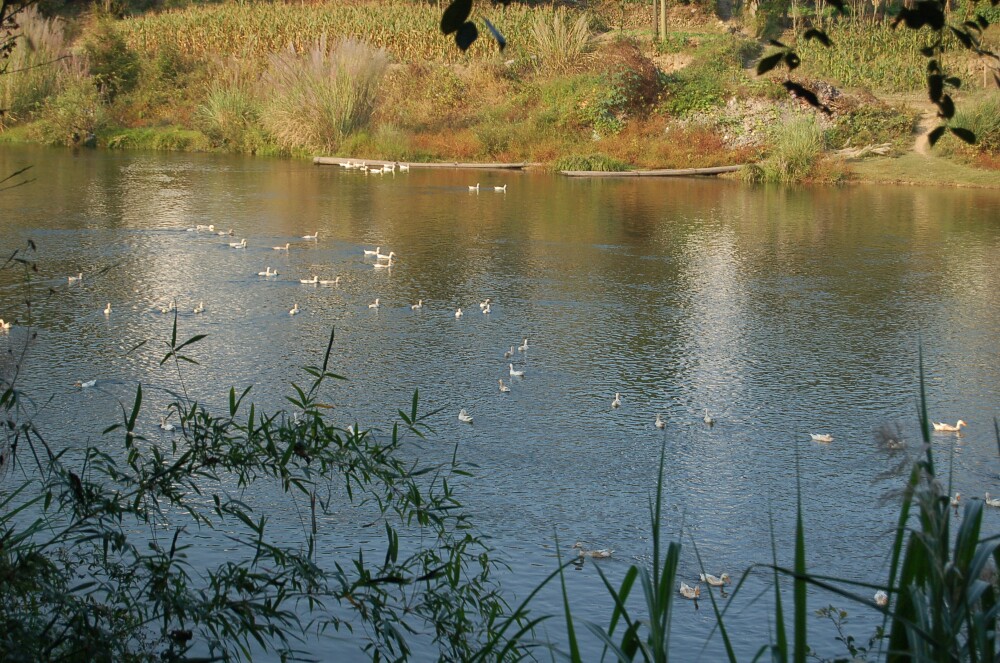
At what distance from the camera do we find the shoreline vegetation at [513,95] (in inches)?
894

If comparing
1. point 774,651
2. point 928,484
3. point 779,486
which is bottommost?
point 779,486

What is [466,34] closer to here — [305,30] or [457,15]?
[457,15]

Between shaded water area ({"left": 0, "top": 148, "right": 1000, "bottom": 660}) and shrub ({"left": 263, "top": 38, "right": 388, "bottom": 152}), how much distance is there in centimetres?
812

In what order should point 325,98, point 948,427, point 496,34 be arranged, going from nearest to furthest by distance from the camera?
point 496,34, point 948,427, point 325,98

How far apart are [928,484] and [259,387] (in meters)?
5.65

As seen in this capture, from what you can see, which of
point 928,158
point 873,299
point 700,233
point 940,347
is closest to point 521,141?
point 928,158

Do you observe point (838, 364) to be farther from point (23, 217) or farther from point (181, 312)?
point (23, 217)

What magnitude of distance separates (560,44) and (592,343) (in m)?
22.0

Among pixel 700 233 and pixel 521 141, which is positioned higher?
pixel 521 141

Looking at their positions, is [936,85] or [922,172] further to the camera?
[922,172]

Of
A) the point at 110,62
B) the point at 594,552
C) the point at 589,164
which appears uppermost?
the point at 110,62

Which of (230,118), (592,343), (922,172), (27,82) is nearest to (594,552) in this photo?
(592,343)

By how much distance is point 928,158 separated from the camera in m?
22.2

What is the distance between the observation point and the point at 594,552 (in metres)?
4.70
